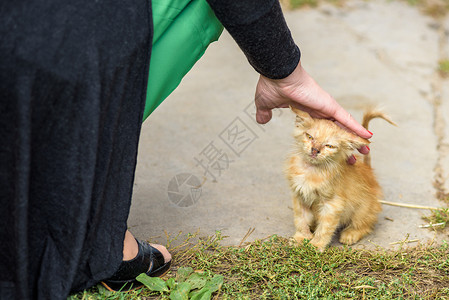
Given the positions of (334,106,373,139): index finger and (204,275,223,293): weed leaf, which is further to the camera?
(334,106,373,139): index finger

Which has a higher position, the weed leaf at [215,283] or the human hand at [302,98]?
the human hand at [302,98]

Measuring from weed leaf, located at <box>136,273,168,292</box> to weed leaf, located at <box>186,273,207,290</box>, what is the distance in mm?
94

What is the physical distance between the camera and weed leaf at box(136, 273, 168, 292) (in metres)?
1.80

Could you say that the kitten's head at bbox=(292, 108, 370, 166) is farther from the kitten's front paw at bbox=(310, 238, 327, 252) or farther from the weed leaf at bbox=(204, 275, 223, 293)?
the weed leaf at bbox=(204, 275, 223, 293)

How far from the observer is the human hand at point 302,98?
1.85 meters

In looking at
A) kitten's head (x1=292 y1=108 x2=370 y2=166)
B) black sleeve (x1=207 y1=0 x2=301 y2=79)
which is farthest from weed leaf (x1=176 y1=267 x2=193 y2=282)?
black sleeve (x1=207 y1=0 x2=301 y2=79)

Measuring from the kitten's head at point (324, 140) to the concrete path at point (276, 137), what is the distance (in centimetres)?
48

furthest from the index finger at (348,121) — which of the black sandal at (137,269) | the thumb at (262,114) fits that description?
the black sandal at (137,269)

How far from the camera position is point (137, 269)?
1.81 meters

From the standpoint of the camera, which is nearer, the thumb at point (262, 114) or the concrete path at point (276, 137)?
the thumb at point (262, 114)

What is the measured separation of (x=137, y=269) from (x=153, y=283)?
76 mm

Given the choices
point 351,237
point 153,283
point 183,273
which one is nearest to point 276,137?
point 351,237

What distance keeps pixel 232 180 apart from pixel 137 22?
4.38 feet

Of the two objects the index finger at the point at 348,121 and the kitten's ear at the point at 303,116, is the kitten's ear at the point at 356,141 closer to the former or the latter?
the index finger at the point at 348,121
